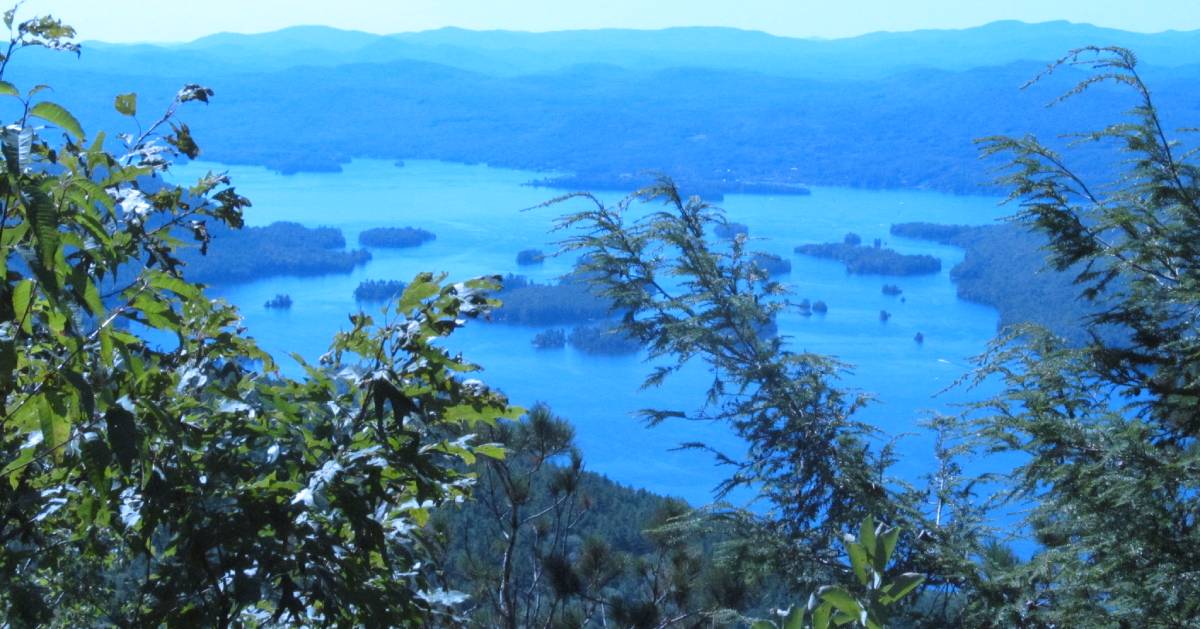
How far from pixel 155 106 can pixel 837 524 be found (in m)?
28.3

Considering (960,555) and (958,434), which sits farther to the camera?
(958,434)

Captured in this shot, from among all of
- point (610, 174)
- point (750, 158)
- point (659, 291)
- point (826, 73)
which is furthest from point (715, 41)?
point (659, 291)

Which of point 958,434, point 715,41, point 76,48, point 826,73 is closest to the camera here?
point 76,48

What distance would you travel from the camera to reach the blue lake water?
591 inches

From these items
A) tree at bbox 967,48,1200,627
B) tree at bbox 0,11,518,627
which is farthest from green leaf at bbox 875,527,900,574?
tree at bbox 967,48,1200,627

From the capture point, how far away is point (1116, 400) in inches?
189

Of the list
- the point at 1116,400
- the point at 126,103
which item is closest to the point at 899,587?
the point at 126,103

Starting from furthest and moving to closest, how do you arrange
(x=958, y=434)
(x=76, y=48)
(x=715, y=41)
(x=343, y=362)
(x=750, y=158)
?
(x=715, y=41) → (x=750, y=158) → (x=958, y=434) → (x=76, y=48) → (x=343, y=362)

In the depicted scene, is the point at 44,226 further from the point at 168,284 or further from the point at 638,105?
the point at 638,105

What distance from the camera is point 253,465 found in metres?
1.55

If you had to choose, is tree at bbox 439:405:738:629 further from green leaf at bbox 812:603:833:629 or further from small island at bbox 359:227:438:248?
small island at bbox 359:227:438:248

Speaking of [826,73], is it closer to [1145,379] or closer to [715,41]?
[715,41]

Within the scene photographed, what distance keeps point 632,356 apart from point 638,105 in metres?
31.8

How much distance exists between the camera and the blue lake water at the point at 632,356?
1502 cm
